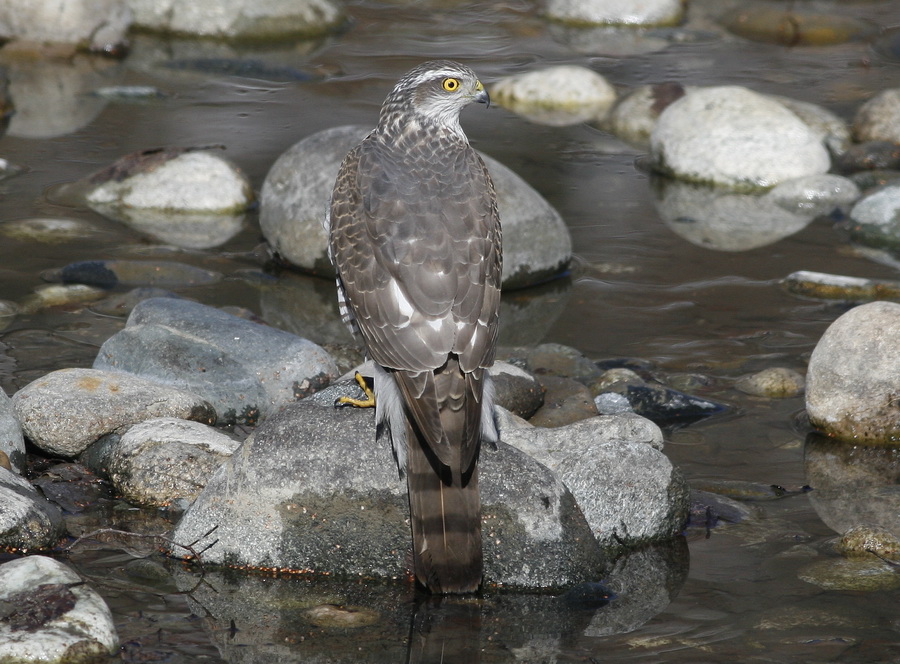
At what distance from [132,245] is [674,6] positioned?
1066 centimetres

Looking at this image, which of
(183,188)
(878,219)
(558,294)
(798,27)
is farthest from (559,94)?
(558,294)

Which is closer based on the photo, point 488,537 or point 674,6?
point 488,537

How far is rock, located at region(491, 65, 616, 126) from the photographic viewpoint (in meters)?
13.6

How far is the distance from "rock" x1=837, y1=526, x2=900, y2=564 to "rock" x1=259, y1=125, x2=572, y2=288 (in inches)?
153

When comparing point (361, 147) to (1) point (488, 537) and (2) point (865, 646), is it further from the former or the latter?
(2) point (865, 646)

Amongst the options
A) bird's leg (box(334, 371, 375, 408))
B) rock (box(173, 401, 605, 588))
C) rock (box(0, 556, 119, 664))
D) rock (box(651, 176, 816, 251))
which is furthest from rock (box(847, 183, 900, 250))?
rock (box(0, 556, 119, 664))

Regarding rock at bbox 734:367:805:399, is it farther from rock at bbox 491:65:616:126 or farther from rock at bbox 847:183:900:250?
rock at bbox 491:65:616:126

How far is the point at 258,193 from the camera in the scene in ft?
34.1

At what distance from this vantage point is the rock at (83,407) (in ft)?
19.0

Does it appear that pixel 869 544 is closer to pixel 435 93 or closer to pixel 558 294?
pixel 435 93

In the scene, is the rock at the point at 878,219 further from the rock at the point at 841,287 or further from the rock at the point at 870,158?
the rock at the point at 870,158

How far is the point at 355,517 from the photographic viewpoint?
4.91 meters

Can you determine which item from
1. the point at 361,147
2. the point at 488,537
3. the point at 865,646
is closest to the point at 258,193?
the point at 361,147

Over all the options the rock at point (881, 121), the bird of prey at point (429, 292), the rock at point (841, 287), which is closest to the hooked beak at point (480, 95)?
the bird of prey at point (429, 292)
